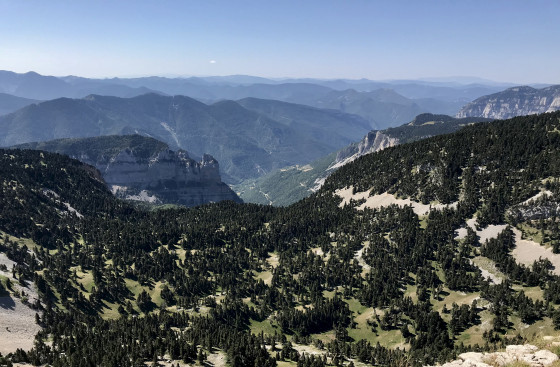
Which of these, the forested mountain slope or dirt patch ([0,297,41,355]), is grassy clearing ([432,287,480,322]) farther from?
dirt patch ([0,297,41,355])

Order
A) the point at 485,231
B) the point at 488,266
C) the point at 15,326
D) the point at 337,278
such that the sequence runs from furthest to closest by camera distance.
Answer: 1. the point at 485,231
2. the point at 337,278
3. the point at 488,266
4. the point at 15,326

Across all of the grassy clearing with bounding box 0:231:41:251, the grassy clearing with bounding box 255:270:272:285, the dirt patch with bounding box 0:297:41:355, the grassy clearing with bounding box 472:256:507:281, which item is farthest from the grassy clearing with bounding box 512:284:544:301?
the grassy clearing with bounding box 0:231:41:251

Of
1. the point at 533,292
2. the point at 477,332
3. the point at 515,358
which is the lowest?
the point at 477,332

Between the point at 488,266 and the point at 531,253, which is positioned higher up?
the point at 531,253

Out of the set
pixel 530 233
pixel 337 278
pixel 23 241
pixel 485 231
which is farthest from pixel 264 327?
pixel 23 241

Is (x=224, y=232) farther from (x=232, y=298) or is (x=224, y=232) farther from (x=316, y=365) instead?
(x=316, y=365)

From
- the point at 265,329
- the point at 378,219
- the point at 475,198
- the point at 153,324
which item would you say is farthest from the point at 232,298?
the point at 475,198

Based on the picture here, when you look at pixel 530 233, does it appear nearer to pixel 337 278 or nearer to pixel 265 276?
pixel 337 278
